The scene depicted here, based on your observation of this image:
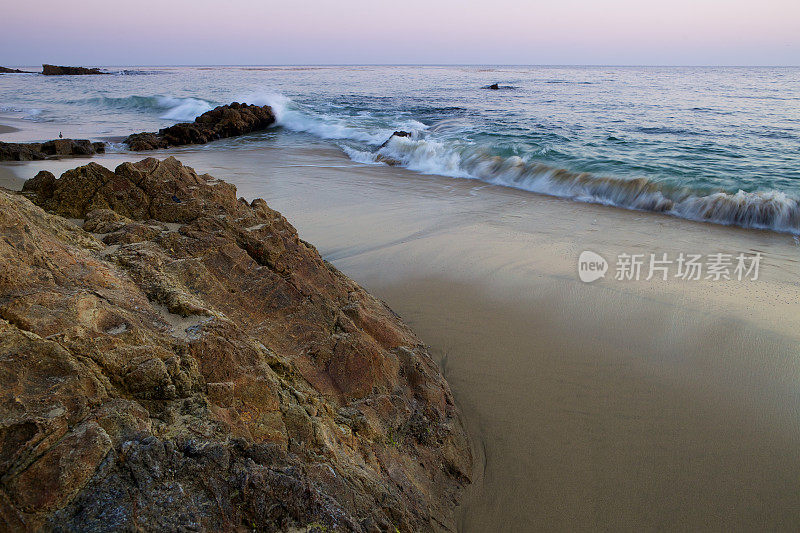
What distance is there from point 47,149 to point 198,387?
1167cm

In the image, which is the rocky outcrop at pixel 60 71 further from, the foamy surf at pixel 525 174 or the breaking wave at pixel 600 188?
the breaking wave at pixel 600 188

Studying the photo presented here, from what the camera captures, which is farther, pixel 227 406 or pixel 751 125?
pixel 751 125

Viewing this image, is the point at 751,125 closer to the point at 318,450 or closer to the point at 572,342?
the point at 572,342

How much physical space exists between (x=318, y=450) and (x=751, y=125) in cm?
1842

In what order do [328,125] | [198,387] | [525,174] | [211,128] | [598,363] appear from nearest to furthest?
1. [198,387]
2. [598,363]
3. [525,174]
4. [211,128]
5. [328,125]

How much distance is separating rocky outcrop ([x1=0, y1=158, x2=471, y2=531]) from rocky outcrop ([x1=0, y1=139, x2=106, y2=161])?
8.49m

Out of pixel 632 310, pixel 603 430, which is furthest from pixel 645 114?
pixel 603 430

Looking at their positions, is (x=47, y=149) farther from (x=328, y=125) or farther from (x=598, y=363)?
(x=598, y=363)

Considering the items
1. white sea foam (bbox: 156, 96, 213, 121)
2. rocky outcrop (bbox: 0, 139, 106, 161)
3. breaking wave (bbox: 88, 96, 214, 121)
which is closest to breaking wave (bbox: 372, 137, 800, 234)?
rocky outcrop (bbox: 0, 139, 106, 161)

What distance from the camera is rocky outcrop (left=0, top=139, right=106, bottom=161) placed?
9836mm

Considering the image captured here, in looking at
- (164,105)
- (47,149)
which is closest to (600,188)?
(47,149)

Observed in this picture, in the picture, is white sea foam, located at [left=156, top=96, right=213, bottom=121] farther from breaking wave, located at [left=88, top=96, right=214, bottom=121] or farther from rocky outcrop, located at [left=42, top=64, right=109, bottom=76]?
rocky outcrop, located at [left=42, top=64, right=109, bottom=76]

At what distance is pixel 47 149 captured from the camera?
10711 millimetres

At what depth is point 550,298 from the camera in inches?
181
